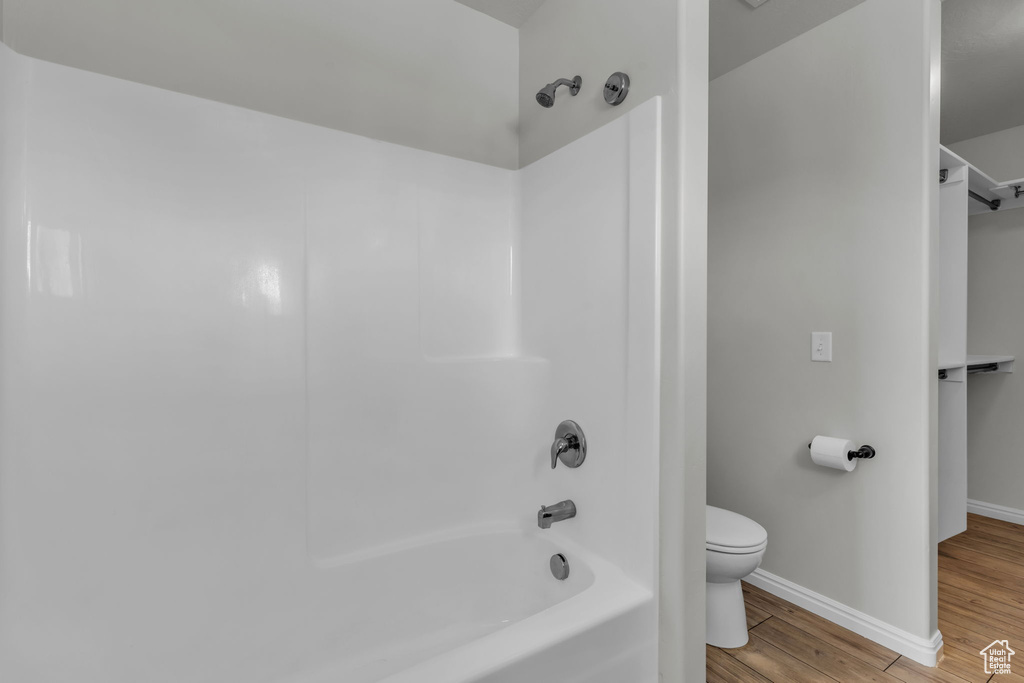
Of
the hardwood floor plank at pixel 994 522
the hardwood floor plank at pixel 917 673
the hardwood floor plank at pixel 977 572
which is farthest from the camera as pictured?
the hardwood floor plank at pixel 994 522

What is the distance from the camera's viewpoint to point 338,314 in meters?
1.61

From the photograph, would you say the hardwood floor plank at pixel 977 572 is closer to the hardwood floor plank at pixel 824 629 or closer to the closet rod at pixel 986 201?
the hardwood floor plank at pixel 824 629

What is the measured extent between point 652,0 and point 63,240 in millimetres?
1614

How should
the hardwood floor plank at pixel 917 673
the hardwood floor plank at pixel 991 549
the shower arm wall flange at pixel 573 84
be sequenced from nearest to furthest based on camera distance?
the shower arm wall flange at pixel 573 84 → the hardwood floor plank at pixel 917 673 → the hardwood floor plank at pixel 991 549

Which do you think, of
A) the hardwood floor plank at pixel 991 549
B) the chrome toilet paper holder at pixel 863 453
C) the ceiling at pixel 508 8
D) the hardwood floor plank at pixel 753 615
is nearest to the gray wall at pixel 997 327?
the hardwood floor plank at pixel 991 549

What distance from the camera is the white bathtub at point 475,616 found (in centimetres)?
112

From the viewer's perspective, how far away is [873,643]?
6.42 feet

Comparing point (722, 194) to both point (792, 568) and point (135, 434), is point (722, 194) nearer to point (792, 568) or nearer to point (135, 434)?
point (792, 568)

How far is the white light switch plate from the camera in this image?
83.4 inches

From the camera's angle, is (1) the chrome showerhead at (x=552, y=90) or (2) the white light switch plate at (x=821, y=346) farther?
(2) the white light switch plate at (x=821, y=346)

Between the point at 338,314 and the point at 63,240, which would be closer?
the point at 63,240

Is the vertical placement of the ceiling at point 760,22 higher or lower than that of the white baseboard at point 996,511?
higher

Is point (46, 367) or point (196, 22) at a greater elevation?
point (196, 22)

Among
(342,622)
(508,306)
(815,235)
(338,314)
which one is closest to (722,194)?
(815,235)
